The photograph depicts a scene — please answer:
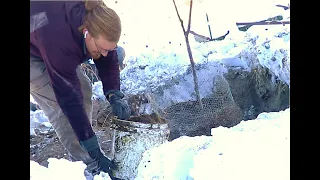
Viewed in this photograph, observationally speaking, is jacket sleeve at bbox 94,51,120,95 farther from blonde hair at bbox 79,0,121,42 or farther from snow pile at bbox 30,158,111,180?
snow pile at bbox 30,158,111,180

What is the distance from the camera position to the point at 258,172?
1.32 m

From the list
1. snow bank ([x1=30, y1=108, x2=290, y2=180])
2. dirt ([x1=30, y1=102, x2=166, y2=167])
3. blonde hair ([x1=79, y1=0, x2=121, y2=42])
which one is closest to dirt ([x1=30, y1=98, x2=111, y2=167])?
dirt ([x1=30, y1=102, x2=166, y2=167])

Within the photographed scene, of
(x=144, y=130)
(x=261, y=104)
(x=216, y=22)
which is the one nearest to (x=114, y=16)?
(x=144, y=130)

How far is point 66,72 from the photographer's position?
50.2 inches

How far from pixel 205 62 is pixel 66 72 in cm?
174

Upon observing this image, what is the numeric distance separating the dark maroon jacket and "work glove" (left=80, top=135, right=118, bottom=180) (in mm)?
66

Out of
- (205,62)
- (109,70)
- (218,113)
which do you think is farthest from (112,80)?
(205,62)

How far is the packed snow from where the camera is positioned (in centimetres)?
136

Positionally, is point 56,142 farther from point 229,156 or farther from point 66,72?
point 229,156

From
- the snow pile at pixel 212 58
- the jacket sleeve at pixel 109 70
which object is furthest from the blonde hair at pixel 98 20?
the snow pile at pixel 212 58

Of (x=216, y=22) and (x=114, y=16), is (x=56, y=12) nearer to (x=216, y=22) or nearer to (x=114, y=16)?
(x=114, y=16)

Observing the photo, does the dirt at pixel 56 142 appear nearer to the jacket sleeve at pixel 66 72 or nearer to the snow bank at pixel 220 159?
the snow bank at pixel 220 159
